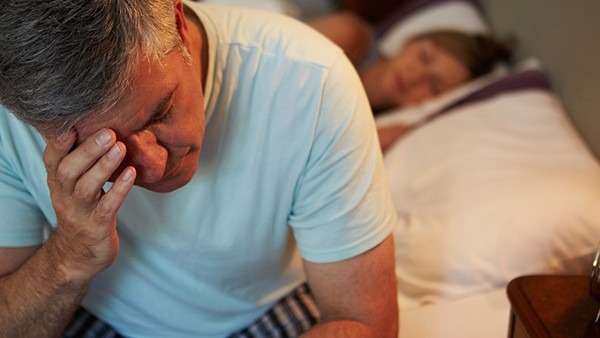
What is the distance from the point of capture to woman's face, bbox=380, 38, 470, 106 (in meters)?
2.05

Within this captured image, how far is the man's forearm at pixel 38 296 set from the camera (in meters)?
0.97

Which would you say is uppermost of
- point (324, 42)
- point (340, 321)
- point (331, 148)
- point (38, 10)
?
point (38, 10)

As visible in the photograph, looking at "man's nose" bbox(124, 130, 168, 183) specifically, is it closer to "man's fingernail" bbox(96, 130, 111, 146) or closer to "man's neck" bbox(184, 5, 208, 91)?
"man's fingernail" bbox(96, 130, 111, 146)

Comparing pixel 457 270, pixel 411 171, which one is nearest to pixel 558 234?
pixel 457 270

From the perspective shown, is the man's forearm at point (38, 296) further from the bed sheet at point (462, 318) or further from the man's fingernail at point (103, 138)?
the bed sheet at point (462, 318)

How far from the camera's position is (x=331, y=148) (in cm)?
99

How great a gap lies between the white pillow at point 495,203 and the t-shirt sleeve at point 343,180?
0.99 ft

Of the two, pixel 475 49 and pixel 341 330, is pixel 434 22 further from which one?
pixel 341 330

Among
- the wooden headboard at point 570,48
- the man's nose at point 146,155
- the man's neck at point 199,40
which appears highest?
the man's neck at point 199,40

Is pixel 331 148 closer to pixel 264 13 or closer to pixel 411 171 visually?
pixel 264 13

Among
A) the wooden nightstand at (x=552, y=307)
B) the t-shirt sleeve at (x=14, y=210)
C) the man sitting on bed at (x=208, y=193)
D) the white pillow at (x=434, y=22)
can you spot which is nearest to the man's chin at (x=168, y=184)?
the man sitting on bed at (x=208, y=193)

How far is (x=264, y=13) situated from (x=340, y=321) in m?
0.45

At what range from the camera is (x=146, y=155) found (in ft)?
2.77

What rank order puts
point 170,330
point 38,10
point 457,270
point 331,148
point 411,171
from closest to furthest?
point 38,10, point 331,148, point 170,330, point 457,270, point 411,171
